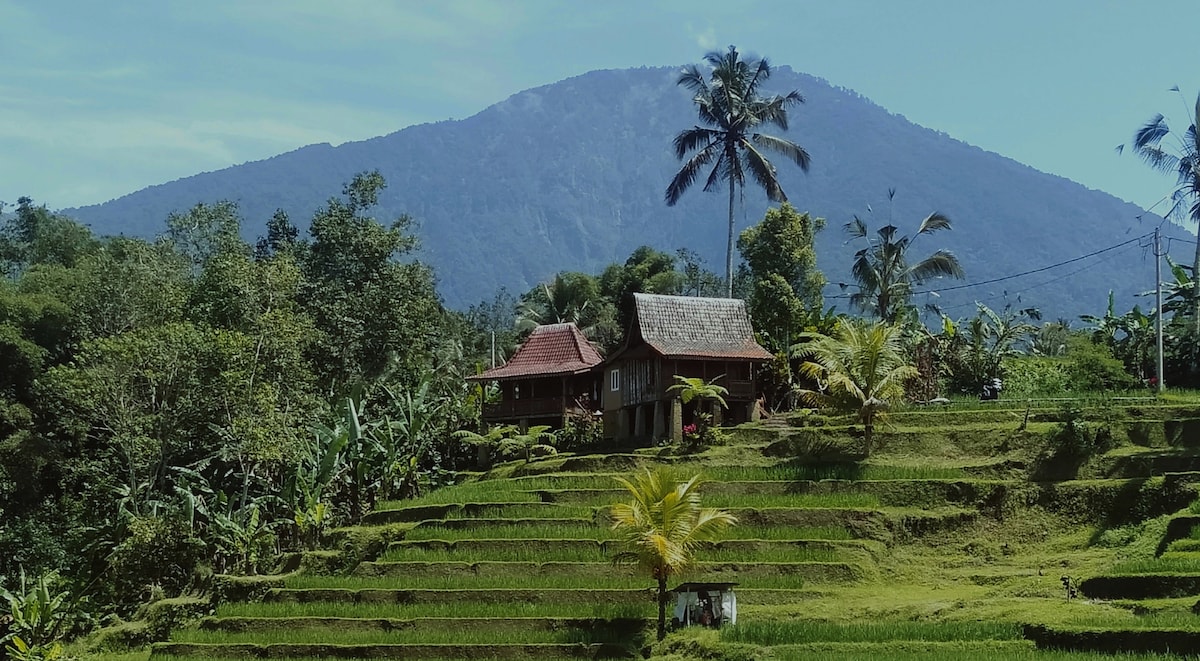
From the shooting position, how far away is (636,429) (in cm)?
3475

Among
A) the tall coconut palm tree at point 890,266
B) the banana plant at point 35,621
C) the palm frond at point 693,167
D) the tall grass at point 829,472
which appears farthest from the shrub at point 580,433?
the banana plant at point 35,621

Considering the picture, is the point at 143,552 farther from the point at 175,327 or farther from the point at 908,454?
the point at 908,454

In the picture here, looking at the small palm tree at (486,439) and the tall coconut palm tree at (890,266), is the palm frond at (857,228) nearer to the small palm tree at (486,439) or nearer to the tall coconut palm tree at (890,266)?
the tall coconut palm tree at (890,266)

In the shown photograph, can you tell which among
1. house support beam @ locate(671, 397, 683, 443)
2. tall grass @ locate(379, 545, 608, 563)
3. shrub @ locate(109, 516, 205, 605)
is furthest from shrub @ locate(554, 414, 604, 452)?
shrub @ locate(109, 516, 205, 605)

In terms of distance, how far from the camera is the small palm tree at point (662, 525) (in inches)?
714

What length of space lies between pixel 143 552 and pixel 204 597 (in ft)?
10.6

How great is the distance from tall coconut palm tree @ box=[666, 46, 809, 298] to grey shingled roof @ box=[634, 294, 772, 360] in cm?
647

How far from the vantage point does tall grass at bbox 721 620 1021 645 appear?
1639cm

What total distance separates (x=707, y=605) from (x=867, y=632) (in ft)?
8.44

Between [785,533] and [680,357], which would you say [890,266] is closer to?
[680,357]

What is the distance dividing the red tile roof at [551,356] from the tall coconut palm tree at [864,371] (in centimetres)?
987

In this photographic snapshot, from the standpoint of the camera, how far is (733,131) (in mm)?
40812

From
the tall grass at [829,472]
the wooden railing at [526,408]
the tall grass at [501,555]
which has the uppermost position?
the wooden railing at [526,408]

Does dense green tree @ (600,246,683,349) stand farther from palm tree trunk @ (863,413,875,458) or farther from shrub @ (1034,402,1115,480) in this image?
shrub @ (1034,402,1115,480)
